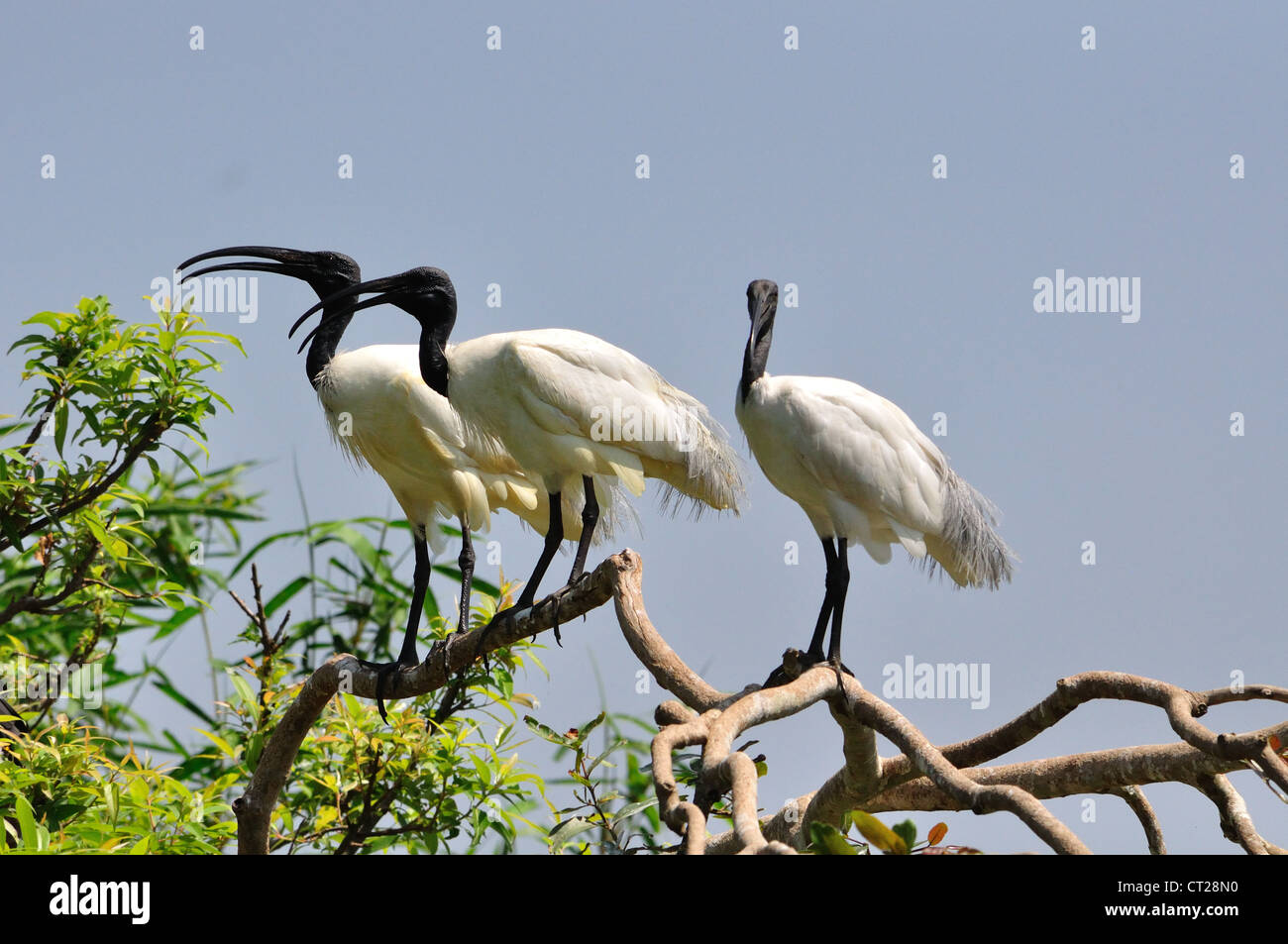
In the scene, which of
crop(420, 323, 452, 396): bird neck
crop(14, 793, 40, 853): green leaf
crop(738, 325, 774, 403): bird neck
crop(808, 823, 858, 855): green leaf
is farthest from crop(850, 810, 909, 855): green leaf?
crop(420, 323, 452, 396): bird neck

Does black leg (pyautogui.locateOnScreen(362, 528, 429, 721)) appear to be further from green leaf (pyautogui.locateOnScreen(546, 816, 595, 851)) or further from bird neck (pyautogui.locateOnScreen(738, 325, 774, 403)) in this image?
bird neck (pyautogui.locateOnScreen(738, 325, 774, 403))

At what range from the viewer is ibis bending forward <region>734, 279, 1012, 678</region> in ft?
15.2

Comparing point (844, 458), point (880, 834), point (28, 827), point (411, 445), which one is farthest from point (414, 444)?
point (880, 834)

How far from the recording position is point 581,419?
16.6 feet

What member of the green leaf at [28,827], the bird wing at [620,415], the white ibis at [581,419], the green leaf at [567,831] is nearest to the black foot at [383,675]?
the white ibis at [581,419]

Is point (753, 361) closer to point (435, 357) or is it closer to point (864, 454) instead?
point (864, 454)

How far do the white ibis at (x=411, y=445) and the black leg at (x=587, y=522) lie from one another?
106 mm

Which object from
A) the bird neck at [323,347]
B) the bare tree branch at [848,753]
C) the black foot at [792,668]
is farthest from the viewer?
the bird neck at [323,347]

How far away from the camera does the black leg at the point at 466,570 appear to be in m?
5.62

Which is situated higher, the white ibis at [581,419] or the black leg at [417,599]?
the white ibis at [581,419]

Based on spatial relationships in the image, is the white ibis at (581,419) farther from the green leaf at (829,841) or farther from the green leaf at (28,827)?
the green leaf at (829,841)

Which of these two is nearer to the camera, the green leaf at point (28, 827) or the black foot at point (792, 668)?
the green leaf at point (28, 827)

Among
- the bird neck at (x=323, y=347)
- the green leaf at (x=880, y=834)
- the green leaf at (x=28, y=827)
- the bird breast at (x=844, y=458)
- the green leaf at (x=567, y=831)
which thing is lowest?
the green leaf at (x=567, y=831)
